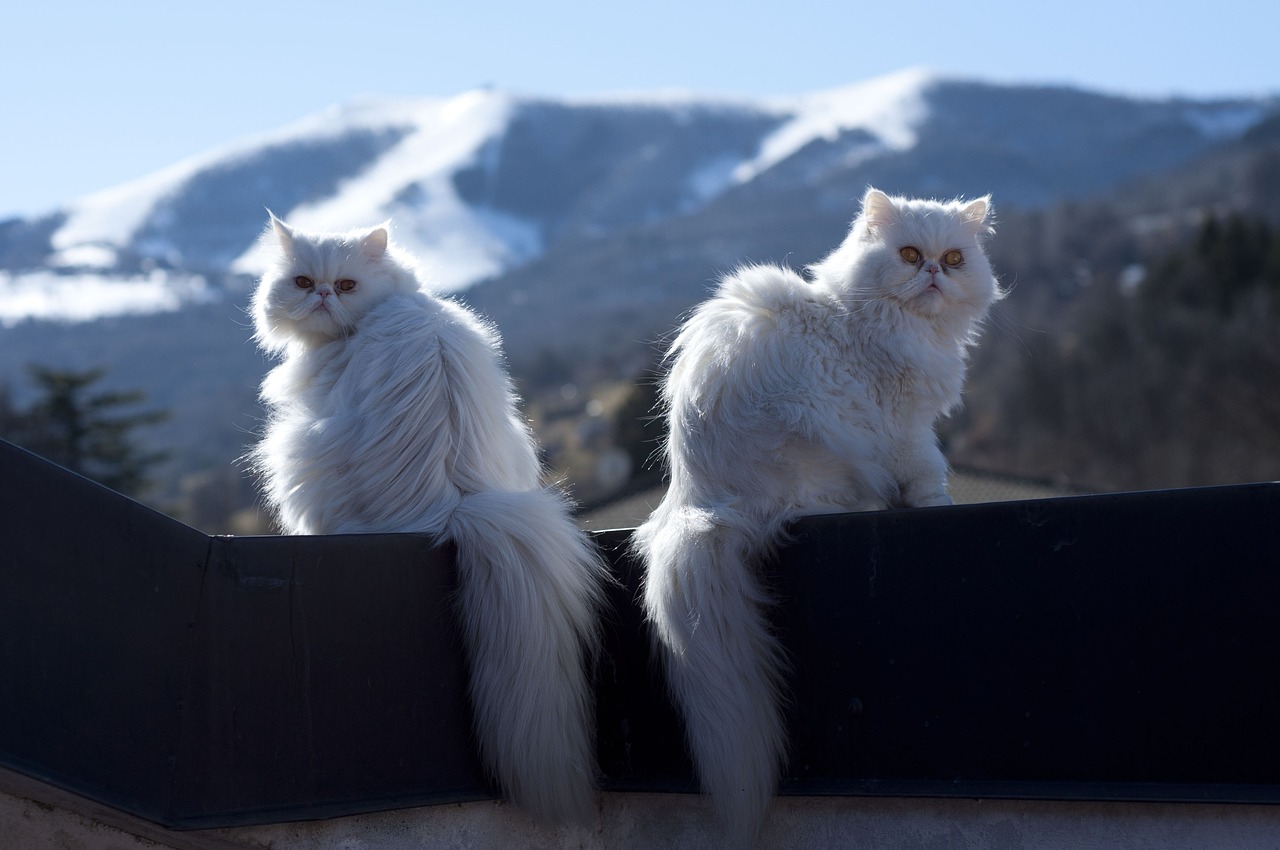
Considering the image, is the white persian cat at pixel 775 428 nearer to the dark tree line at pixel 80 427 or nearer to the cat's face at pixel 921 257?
the cat's face at pixel 921 257

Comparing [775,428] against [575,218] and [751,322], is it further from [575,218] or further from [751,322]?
[575,218]

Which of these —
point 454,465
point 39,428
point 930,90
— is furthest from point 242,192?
point 454,465

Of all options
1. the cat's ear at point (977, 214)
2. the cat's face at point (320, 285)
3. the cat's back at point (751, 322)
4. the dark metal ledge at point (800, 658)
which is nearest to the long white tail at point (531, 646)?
the dark metal ledge at point (800, 658)

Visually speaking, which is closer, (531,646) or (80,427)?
(531,646)

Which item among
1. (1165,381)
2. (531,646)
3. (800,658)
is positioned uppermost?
(531,646)

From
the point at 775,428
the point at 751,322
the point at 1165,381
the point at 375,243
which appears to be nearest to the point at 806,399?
the point at 775,428

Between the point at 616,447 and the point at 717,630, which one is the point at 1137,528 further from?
the point at 616,447

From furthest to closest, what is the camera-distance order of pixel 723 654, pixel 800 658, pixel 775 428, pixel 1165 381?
pixel 1165 381
pixel 775 428
pixel 800 658
pixel 723 654

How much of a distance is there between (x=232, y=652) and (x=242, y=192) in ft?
649

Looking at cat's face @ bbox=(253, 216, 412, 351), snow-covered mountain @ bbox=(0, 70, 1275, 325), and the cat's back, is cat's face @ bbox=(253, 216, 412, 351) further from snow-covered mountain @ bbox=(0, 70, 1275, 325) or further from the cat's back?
snow-covered mountain @ bbox=(0, 70, 1275, 325)

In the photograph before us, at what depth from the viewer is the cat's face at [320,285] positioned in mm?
4582

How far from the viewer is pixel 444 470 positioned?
13.3ft

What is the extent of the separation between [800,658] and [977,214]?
189 centimetres

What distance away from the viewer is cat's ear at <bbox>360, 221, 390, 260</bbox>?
4.76 meters
